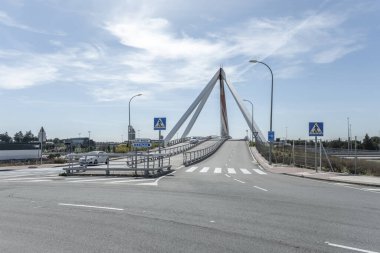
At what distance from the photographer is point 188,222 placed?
946 cm

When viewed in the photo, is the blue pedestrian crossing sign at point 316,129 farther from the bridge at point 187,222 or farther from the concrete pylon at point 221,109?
the concrete pylon at point 221,109

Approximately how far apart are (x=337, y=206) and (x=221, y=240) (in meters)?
5.97

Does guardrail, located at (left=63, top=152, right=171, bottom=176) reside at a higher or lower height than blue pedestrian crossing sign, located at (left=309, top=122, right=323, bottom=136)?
lower

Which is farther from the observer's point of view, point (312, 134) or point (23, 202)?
point (312, 134)

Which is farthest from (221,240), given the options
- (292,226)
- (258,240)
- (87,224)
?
(87,224)

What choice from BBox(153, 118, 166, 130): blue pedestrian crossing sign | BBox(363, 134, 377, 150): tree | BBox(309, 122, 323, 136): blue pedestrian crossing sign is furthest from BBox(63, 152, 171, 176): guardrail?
BBox(363, 134, 377, 150): tree

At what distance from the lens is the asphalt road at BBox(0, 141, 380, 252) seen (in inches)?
290

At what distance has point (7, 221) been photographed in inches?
384

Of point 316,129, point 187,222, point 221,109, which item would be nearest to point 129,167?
point 316,129

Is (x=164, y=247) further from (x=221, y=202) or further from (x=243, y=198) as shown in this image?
(x=243, y=198)

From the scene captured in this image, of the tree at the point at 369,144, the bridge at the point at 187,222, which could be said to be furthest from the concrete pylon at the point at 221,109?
the bridge at the point at 187,222

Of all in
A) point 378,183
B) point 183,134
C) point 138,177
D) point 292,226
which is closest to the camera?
point 292,226

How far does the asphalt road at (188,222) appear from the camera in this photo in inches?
290

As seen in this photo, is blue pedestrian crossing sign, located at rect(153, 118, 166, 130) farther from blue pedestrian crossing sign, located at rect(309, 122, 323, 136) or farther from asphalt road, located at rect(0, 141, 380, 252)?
asphalt road, located at rect(0, 141, 380, 252)
